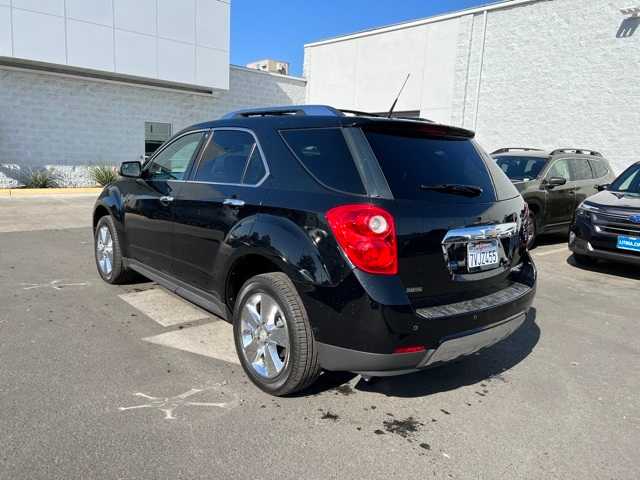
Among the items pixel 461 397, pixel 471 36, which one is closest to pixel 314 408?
pixel 461 397

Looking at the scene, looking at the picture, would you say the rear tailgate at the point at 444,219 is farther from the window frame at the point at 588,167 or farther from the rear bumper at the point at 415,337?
the window frame at the point at 588,167

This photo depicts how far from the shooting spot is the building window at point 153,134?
1784 centimetres

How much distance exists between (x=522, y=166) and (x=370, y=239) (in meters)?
7.18

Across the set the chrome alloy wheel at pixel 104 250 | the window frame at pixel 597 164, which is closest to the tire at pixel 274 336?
A: the chrome alloy wheel at pixel 104 250

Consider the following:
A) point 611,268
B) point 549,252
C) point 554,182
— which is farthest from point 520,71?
point 611,268

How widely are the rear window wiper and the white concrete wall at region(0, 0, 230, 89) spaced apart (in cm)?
1483

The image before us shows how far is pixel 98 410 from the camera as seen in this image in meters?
2.97

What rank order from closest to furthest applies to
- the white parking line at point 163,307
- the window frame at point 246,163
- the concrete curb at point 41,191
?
the window frame at point 246,163 → the white parking line at point 163,307 → the concrete curb at point 41,191

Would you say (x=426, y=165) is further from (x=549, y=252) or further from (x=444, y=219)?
(x=549, y=252)

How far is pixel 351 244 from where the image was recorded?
8.87ft

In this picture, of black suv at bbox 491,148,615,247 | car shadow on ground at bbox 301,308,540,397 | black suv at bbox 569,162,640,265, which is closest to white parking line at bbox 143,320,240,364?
car shadow on ground at bbox 301,308,540,397

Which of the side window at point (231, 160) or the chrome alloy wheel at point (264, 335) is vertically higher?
the side window at point (231, 160)

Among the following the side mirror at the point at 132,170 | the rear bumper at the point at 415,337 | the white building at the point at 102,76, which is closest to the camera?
the rear bumper at the point at 415,337

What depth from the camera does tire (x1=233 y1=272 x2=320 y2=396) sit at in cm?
295
